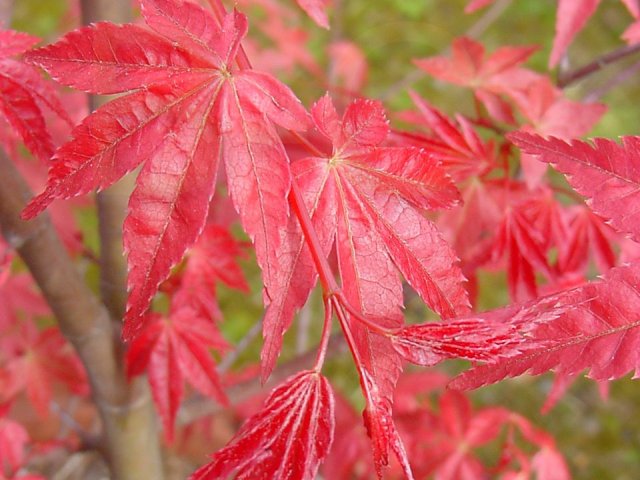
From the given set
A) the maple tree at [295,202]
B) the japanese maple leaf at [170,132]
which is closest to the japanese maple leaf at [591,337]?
the maple tree at [295,202]

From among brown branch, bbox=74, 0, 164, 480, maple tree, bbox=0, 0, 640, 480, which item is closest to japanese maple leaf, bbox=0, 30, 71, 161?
maple tree, bbox=0, 0, 640, 480

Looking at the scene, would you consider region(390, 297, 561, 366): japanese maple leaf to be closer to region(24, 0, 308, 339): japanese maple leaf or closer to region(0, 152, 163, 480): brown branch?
region(24, 0, 308, 339): japanese maple leaf

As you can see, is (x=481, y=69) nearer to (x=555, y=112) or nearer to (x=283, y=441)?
(x=555, y=112)

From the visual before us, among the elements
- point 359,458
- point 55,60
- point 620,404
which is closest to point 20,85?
point 55,60

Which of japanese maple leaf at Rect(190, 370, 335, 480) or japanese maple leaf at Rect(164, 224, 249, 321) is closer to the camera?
japanese maple leaf at Rect(190, 370, 335, 480)

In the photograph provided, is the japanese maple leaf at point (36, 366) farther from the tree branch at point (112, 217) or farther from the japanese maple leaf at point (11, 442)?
the tree branch at point (112, 217)
